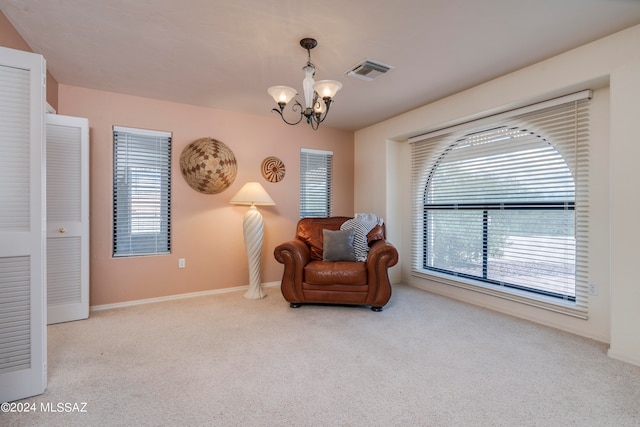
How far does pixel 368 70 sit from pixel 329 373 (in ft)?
8.26

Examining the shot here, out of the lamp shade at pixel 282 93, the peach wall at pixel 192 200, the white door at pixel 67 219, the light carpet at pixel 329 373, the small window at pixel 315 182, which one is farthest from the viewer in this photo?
the small window at pixel 315 182

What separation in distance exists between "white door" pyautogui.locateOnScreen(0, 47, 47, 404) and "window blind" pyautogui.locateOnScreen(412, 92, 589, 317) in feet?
12.4

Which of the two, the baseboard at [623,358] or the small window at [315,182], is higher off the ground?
the small window at [315,182]

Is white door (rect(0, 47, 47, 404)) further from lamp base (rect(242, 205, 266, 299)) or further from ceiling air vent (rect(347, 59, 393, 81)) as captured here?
ceiling air vent (rect(347, 59, 393, 81))

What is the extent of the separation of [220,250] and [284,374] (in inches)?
91.7

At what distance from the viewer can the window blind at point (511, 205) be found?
8.95 ft

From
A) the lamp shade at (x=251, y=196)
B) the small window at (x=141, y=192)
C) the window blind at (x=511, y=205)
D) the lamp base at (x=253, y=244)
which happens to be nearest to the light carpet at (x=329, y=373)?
the window blind at (x=511, y=205)

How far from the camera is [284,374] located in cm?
202

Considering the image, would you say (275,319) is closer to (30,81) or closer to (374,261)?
(374,261)

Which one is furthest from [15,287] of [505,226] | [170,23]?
[505,226]

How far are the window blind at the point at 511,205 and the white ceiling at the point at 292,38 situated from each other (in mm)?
640

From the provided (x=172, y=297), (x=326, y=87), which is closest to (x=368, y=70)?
(x=326, y=87)

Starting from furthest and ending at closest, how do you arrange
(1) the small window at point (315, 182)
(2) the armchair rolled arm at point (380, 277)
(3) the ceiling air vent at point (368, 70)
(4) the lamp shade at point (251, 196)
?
(1) the small window at point (315, 182) < (4) the lamp shade at point (251, 196) < (2) the armchair rolled arm at point (380, 277) < (3) the ceiling air vent at point (368, 70)

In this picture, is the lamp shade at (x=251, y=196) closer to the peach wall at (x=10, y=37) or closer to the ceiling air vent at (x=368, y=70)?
the ceiling air vent at (x=368, y=70)
